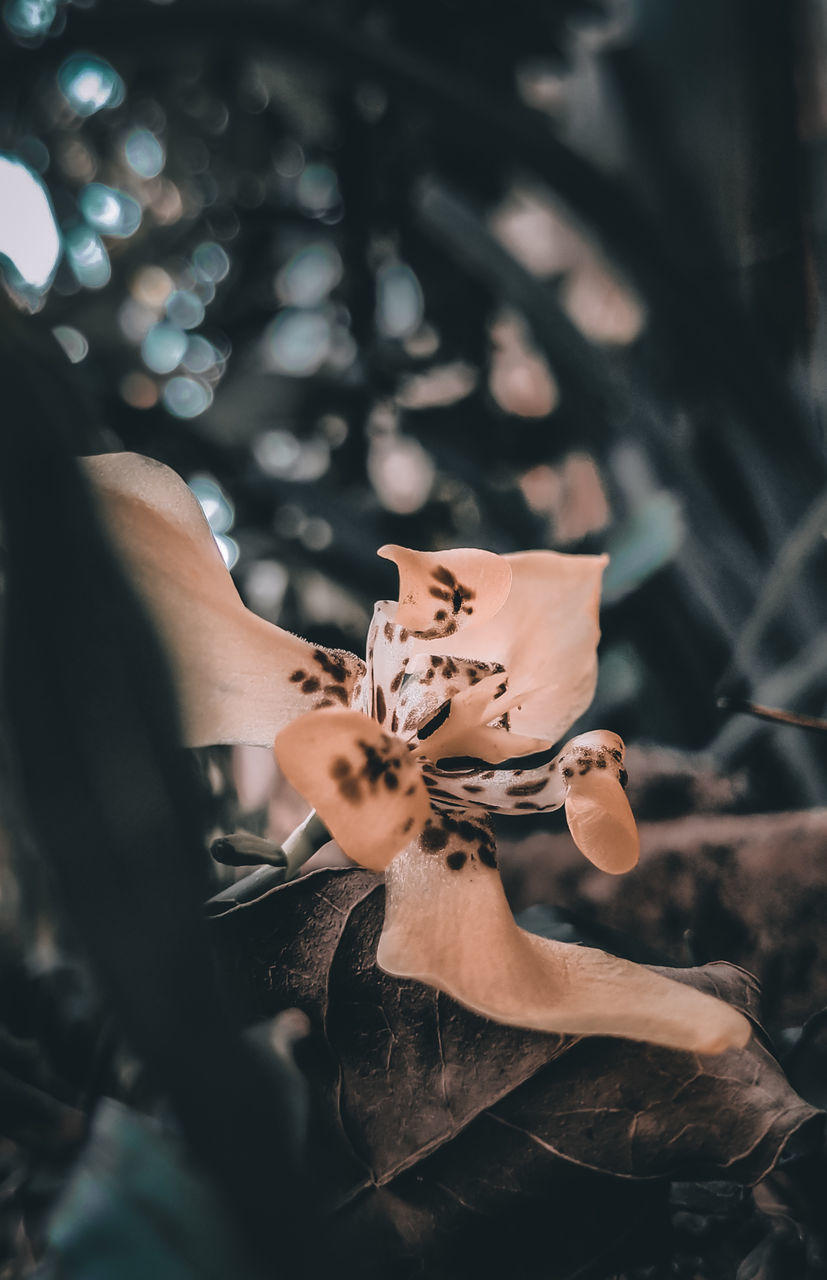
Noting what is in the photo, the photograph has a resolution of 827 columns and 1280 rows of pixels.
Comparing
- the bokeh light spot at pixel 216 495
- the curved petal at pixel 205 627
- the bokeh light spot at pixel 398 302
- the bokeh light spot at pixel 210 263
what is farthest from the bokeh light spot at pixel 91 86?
the curved petal at pixel 205 627

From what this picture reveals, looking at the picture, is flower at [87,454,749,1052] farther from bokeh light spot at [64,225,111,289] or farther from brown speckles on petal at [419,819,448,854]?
bokeh light spot at [64,225,111,289]

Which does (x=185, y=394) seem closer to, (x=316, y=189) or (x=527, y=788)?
(x=316, y=189)

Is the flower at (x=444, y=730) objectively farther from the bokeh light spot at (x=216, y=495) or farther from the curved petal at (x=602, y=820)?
the bokeh light spot at (x=216, y=495)

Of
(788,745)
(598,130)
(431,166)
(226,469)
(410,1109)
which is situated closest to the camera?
(410,1109)

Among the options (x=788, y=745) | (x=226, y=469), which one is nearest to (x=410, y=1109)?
(x=788, y=745)

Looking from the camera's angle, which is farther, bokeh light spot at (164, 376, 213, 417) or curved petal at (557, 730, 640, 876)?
bokeh light spot at (164, 376, 213, 417)

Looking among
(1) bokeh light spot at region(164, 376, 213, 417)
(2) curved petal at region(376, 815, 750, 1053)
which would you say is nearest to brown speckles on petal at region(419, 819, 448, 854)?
(2) curved petal at region(376, 815, 750, 1053)

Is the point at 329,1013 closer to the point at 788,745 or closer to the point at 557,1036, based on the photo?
the point at 557,1036
